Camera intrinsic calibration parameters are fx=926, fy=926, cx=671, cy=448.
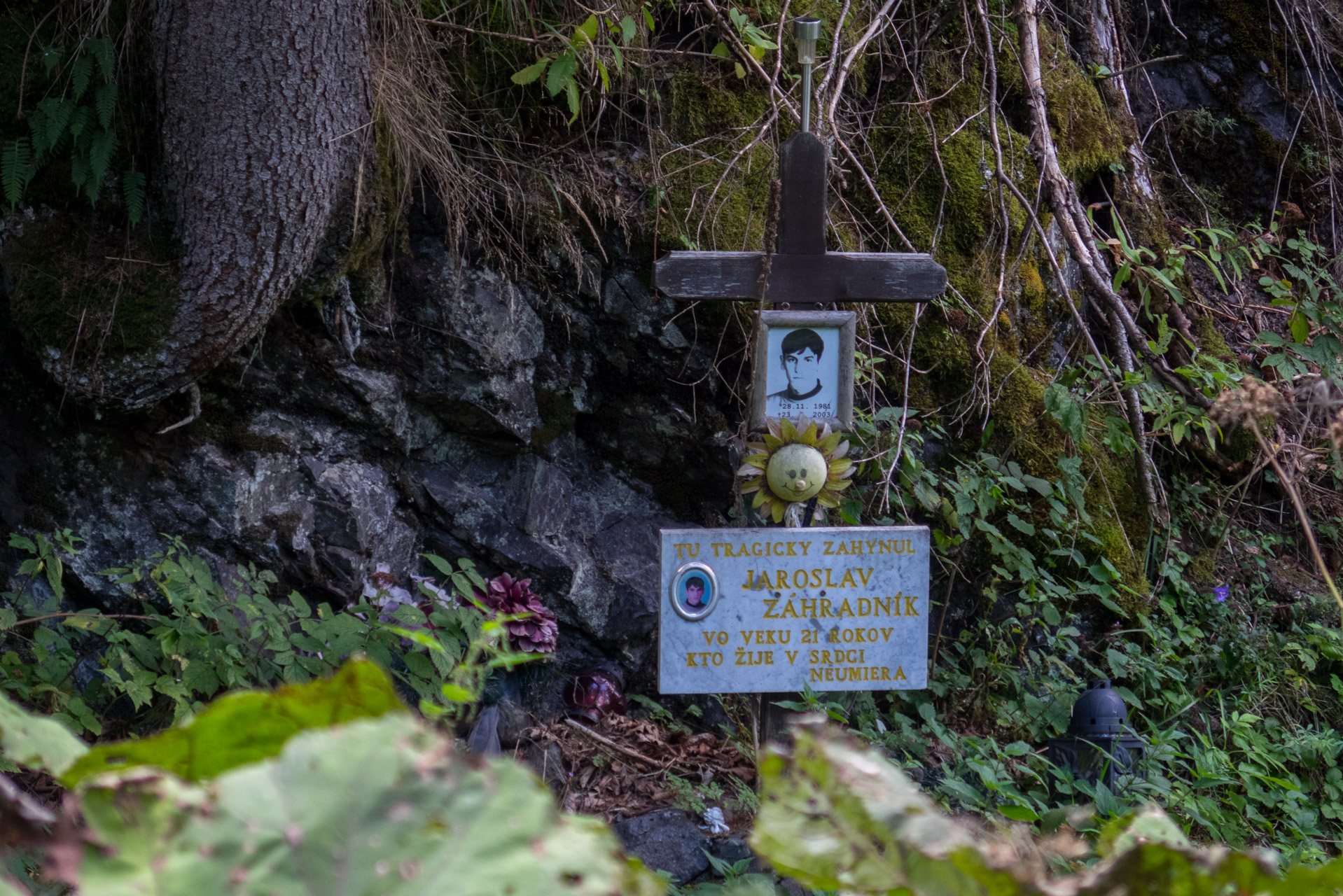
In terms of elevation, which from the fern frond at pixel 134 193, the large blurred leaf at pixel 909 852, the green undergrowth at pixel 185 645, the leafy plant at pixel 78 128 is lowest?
the green undergrowth at pixel 185 645

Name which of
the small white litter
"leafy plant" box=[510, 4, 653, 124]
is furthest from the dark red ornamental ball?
"leafy plant" box=[510, 4, 653, 124]

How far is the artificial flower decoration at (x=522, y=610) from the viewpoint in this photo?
2.80m

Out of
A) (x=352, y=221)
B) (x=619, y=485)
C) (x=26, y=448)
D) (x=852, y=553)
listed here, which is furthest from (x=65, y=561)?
(x=852, y=553)

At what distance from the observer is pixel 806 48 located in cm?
256

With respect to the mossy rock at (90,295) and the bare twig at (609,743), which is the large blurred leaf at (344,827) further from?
the bare twig at (609,743)

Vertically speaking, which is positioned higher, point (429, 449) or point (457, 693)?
point (429, 449)

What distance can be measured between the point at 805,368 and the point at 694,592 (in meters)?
0.72

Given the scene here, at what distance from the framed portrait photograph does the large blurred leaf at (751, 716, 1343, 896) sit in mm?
2114

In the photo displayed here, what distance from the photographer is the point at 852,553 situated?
2.64 m

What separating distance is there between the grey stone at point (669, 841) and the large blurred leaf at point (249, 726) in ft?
7.70

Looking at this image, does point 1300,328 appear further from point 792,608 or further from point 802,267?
point 792,608

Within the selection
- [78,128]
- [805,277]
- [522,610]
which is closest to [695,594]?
[522,610]

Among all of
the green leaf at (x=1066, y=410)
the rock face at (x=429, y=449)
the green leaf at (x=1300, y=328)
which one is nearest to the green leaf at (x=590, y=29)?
the rock face at (x=429, y=449)

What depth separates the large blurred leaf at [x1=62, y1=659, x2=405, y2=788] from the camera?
494 mm
